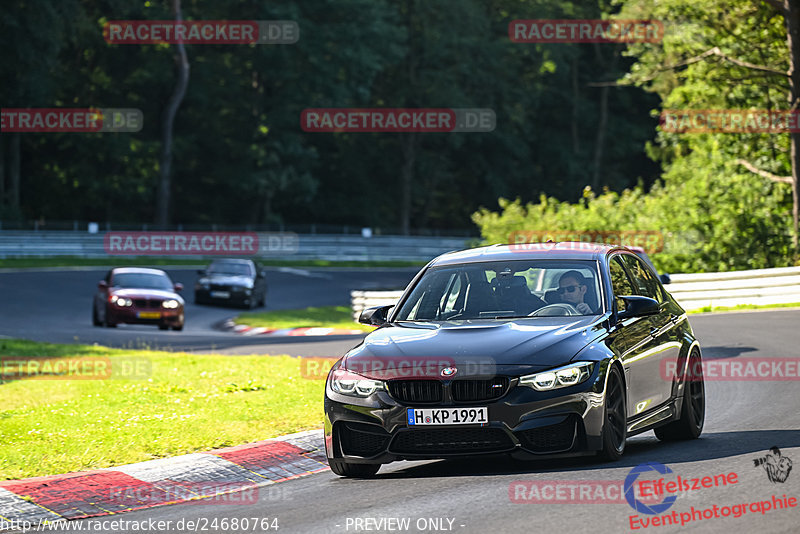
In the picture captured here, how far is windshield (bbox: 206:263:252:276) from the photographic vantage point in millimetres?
38719

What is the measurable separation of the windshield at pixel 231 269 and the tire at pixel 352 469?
30.4m

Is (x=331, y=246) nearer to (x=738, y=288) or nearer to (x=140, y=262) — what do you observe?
(x=140, y=262)

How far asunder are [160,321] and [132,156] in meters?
39.2

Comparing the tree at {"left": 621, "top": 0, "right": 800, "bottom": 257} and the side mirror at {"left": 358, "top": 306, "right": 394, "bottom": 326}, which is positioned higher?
the tree at {"left": 621, "top": 0, "right": 800, "bottom": 257}

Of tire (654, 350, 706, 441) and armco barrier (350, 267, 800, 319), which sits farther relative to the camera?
armco barrier (350, 267, 800, 319)

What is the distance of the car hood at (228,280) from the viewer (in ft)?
125

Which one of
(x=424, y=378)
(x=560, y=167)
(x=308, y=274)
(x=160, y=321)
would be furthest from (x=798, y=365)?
(x=560, y=167)

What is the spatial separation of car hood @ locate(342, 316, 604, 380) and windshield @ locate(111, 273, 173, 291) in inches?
825

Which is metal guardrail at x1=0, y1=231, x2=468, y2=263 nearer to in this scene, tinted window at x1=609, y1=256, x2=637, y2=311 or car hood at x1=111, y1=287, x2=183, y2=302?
car hood at x1=111, y1=287, x2=183, y2=302

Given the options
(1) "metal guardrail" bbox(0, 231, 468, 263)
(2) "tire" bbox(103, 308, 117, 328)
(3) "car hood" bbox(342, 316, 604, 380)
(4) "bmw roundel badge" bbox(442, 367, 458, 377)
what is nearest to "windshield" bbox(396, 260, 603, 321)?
(3) "car hood" bbox(342, 316, 604, 380)

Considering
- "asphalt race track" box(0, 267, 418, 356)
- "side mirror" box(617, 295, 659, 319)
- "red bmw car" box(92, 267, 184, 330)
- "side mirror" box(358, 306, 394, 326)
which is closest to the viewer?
"side mirror" box(617, 295, 659, 319)

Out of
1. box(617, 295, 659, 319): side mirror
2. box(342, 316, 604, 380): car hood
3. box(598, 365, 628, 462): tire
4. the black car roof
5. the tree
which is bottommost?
box(598, 365, 628, 462): tire

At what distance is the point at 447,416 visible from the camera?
7.92 m

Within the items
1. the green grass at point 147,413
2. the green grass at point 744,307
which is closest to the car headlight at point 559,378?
the green grass at point 147,413
